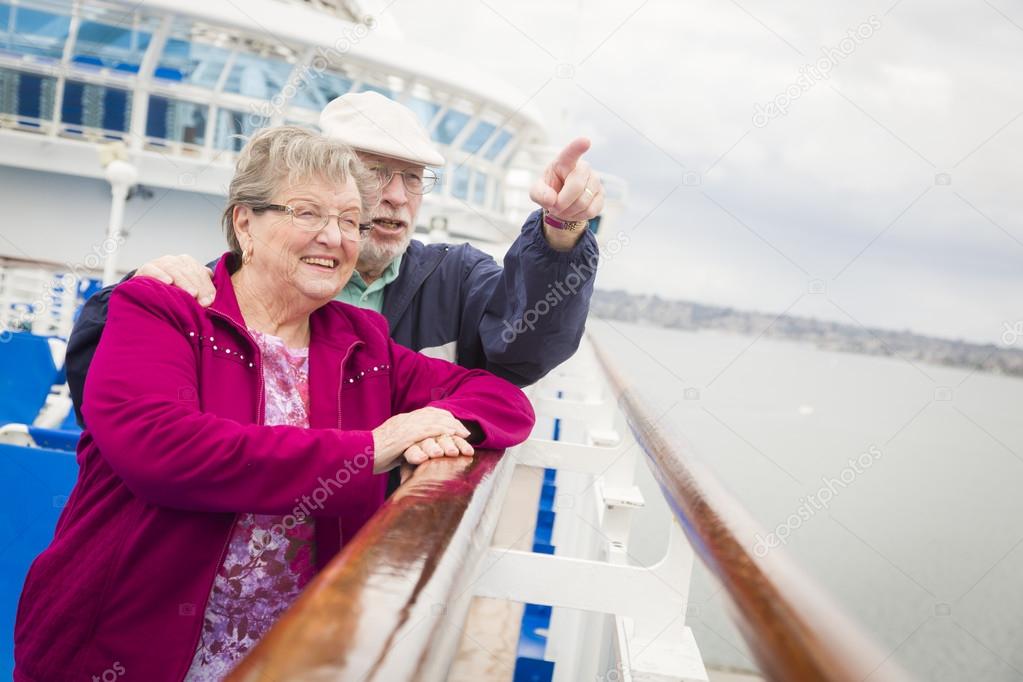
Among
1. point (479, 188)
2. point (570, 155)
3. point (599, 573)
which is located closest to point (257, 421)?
point (599, 573)

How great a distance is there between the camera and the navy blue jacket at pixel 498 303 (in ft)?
6.72

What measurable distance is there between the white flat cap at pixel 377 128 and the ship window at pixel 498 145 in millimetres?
13610

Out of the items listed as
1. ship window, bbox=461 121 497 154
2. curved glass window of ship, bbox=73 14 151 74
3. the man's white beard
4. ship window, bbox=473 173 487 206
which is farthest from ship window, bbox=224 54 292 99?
the man's white beard

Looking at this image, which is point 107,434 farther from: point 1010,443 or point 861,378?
point 861,378

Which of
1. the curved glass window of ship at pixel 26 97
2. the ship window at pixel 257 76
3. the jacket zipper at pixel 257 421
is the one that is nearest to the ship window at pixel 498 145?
the ship window at pixel 257 76

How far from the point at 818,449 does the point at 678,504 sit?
35.7 m

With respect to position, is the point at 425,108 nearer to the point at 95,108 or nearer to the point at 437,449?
the point at 95,108

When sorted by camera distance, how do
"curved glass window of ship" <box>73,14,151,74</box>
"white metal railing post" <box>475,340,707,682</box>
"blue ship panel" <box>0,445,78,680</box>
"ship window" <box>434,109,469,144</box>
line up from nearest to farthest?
1. "white metal railing post" <box>475,340,707,682</box>
2. "blue ship panel" <box>0,445,78,680</box>
3. "curved glass window of ship" <box>73,14,151,74</box>
4. "ship window" <box>434,109,469,144</box>

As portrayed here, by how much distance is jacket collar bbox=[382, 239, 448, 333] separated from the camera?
2381 millimetres

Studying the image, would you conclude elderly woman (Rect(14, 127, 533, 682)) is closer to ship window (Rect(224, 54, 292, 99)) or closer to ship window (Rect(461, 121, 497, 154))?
ship window (Rect(224, 54, 292, 99))

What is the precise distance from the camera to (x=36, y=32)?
39.3 ft

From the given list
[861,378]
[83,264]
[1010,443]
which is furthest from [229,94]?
[861,378]

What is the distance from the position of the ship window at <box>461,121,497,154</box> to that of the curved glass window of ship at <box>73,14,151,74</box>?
223 inches

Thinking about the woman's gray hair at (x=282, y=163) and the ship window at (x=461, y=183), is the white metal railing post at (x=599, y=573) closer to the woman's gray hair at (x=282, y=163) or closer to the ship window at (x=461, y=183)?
the woman's gray hair at (x=282, y=163)
